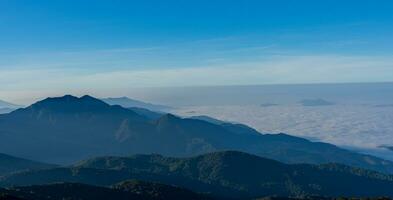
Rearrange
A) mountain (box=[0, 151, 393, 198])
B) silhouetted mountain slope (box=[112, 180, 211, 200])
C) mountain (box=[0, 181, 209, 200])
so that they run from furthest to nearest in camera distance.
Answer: mountain (box=[0, 151, 393, 198]), silhouetted mountain slope (box=[112, 180, 211, 200]), mountain (box=[0, 181, 209, 200])

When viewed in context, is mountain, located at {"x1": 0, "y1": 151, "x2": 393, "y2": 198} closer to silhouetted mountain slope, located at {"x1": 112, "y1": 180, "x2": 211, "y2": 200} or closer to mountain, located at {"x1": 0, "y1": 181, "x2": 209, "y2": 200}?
silhouetted mountain slope, located at {"x1": 112, "y1": 180, "x2": 211, "y2": 200}

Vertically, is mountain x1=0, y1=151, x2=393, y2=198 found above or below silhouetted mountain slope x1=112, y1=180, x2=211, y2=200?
below

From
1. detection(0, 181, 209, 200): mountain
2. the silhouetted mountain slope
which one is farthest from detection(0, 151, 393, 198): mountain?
detection(0, 181, 209, 200): mountain

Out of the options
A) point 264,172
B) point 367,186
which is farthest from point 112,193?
point 367,186

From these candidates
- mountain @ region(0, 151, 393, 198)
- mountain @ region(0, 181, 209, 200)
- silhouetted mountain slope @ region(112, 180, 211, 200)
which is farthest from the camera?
mountain @ region(0, 151, 393, 198)

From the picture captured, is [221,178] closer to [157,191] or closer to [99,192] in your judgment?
[157,191]

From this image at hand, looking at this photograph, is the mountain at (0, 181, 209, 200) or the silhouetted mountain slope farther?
the silhouetted mountain slope

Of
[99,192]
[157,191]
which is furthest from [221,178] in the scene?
[99,192]

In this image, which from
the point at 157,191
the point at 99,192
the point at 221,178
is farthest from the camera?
the point at 221,178

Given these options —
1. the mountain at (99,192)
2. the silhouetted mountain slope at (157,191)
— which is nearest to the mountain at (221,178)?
the silhouetted mountain slope at (157,191)

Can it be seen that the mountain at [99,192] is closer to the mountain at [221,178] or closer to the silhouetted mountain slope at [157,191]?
the silhouetted mountain slope at [157,191]
